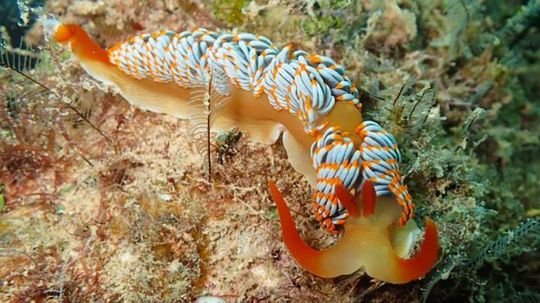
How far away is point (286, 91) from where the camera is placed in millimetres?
3389

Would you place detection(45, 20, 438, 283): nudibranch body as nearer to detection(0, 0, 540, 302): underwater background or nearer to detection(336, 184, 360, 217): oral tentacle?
detection(336, 184, 360, 217): oral tentacle

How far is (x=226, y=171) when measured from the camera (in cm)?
353

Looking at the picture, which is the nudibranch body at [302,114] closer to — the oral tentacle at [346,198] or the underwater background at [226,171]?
the oral tentacle at [346,198]

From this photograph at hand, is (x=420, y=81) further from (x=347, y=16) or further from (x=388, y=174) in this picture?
(x=388, y=174)

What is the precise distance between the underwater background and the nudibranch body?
7.8 inches

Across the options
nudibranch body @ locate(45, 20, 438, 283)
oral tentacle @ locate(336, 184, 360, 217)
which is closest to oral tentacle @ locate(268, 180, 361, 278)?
nudibranch body @ locate(45, 20, 438, 283)

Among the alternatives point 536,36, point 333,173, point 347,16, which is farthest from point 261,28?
point 536,36

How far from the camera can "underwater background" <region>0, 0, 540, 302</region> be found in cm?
323

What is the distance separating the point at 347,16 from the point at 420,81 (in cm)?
95

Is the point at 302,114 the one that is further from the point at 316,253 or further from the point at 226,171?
the point at 316,253

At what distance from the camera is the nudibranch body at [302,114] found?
9.44 ft

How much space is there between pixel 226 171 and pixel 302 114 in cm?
74

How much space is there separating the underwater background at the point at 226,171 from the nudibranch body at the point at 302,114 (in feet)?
0.65

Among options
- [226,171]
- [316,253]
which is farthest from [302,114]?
[316,253]
